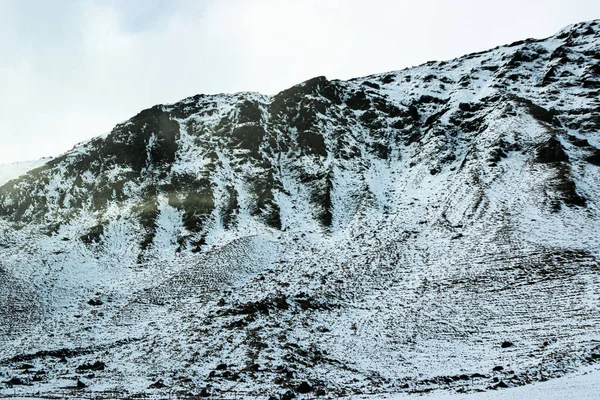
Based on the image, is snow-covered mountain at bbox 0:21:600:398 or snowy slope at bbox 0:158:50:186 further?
snowy slope at bbox 0:158:50:186

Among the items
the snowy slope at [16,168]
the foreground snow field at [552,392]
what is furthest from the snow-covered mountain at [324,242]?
the snowy slope at [16,168]

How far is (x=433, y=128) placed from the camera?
7156 cm

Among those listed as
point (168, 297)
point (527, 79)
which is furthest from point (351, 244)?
point (527, 79)

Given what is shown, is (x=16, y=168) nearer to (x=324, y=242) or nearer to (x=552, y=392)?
(x=324, y=242)

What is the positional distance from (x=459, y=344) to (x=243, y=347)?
46.5ft

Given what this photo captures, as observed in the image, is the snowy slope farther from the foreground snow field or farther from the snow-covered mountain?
the foreground snow field

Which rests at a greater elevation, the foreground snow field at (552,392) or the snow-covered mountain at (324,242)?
the snow-covered mountain at (324,242)

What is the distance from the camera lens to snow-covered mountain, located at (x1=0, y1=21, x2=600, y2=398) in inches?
979

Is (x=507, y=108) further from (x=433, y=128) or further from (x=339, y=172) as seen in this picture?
(x=339, y=172)

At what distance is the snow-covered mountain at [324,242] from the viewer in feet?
81.6

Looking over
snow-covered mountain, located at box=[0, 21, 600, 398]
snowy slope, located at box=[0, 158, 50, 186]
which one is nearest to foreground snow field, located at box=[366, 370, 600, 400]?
snow-covered mountain, located at box=[0, 21, 600, 398]

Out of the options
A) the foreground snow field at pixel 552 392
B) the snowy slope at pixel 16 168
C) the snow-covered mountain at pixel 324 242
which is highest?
the snowy slope at pixel 16 168

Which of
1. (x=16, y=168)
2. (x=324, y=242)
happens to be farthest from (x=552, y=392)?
(x=16, y=168)

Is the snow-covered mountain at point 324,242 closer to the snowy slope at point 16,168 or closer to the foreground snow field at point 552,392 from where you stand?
the foreground snow field at point 552,392
